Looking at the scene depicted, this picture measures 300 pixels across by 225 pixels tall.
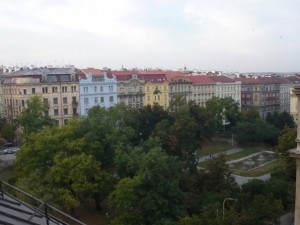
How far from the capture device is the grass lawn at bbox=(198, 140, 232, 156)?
52.2m

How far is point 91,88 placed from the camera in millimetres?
58375

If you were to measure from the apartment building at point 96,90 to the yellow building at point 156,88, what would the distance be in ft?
21.6

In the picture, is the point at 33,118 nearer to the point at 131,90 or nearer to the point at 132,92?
the point at 131,90

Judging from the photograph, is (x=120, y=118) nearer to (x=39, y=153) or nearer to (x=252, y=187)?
(x=39, y=153)

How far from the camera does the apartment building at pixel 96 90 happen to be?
57897mm

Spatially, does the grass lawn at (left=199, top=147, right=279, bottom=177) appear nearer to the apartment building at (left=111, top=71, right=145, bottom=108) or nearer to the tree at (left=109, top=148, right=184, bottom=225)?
the tree at (left=109, top=148, right=184, bottom=225)

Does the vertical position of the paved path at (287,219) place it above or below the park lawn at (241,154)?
above

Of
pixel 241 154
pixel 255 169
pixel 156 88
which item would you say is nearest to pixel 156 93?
pixel 156 88

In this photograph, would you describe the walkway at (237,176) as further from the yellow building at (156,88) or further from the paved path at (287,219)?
the yellow building at (156,88)

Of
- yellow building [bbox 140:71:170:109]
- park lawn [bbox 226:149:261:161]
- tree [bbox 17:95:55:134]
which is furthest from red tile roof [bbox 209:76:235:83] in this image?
tree [bbox 17:95:55:134]

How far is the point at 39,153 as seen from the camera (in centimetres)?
2855

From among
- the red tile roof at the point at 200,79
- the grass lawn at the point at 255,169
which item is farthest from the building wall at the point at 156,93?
the grass lawn at the point at 255,169

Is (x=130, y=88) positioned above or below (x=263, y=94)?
above

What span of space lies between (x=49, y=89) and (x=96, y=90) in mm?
7403
